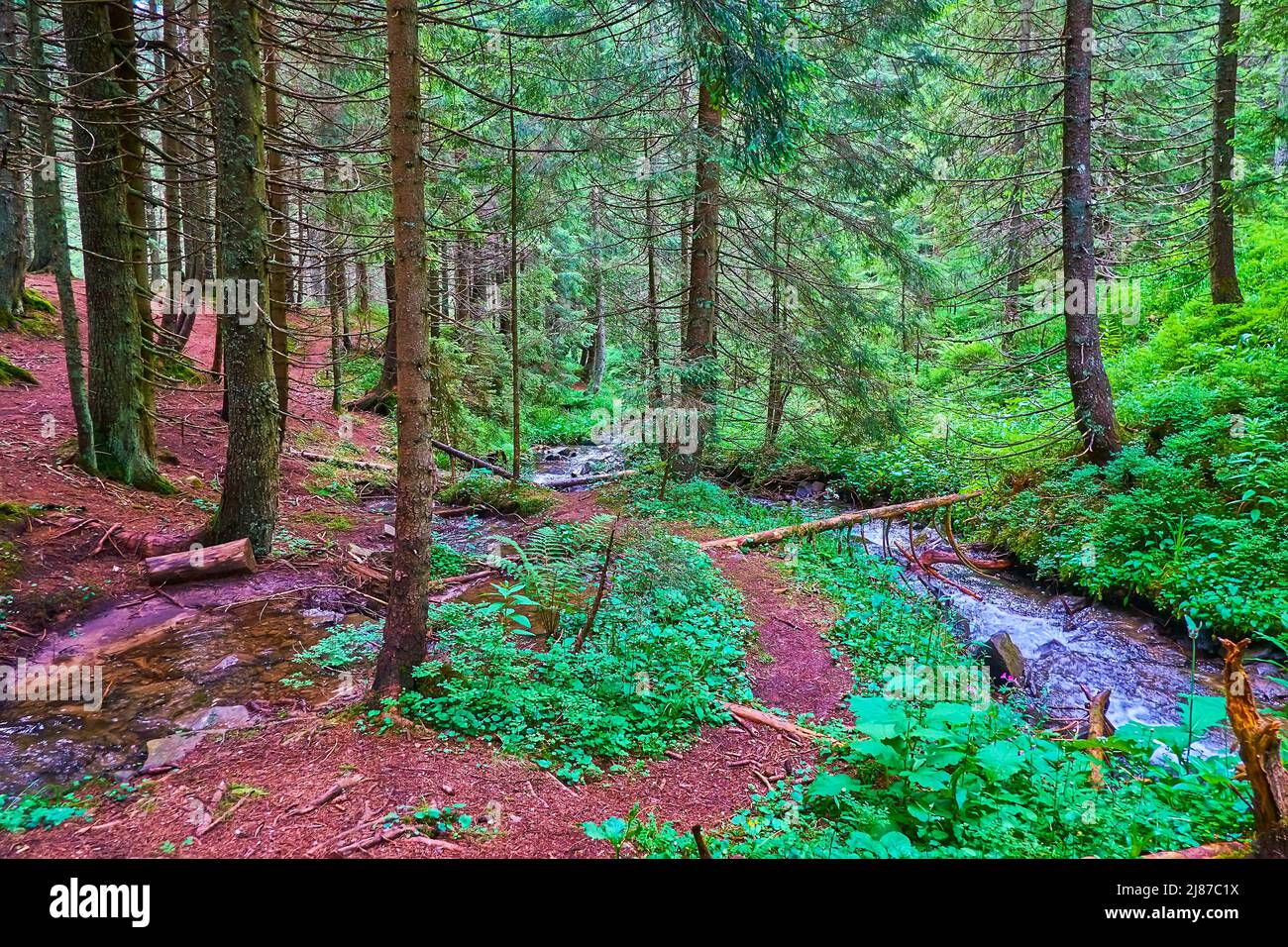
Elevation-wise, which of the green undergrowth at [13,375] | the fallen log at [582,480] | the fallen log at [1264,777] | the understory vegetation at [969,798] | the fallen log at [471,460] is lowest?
the understory vegetation at [969,798]

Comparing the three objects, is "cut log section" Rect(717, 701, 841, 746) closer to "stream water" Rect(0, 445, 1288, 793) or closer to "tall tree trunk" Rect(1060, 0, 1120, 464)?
"stream water" Rect(0, 445, 1288, 793)

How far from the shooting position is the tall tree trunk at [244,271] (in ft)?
22.6

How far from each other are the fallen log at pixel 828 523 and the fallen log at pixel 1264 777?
21.4 feet

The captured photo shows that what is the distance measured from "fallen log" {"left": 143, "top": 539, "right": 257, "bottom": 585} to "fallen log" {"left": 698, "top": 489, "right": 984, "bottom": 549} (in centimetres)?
591

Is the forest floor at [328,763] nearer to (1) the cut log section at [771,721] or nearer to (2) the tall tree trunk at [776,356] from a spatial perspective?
(1) the cut log section at [771,721]

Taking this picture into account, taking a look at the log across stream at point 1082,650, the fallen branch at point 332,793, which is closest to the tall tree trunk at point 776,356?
the log across stream at point 1082,650

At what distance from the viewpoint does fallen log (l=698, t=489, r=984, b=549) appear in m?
9.75

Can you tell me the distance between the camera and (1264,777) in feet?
9.21

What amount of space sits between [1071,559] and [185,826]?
392 inches

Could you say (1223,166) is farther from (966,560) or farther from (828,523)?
(828,523)

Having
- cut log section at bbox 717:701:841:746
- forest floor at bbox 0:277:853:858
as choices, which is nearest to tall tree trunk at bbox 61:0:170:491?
forest floor at bbox 0:277:853:858
